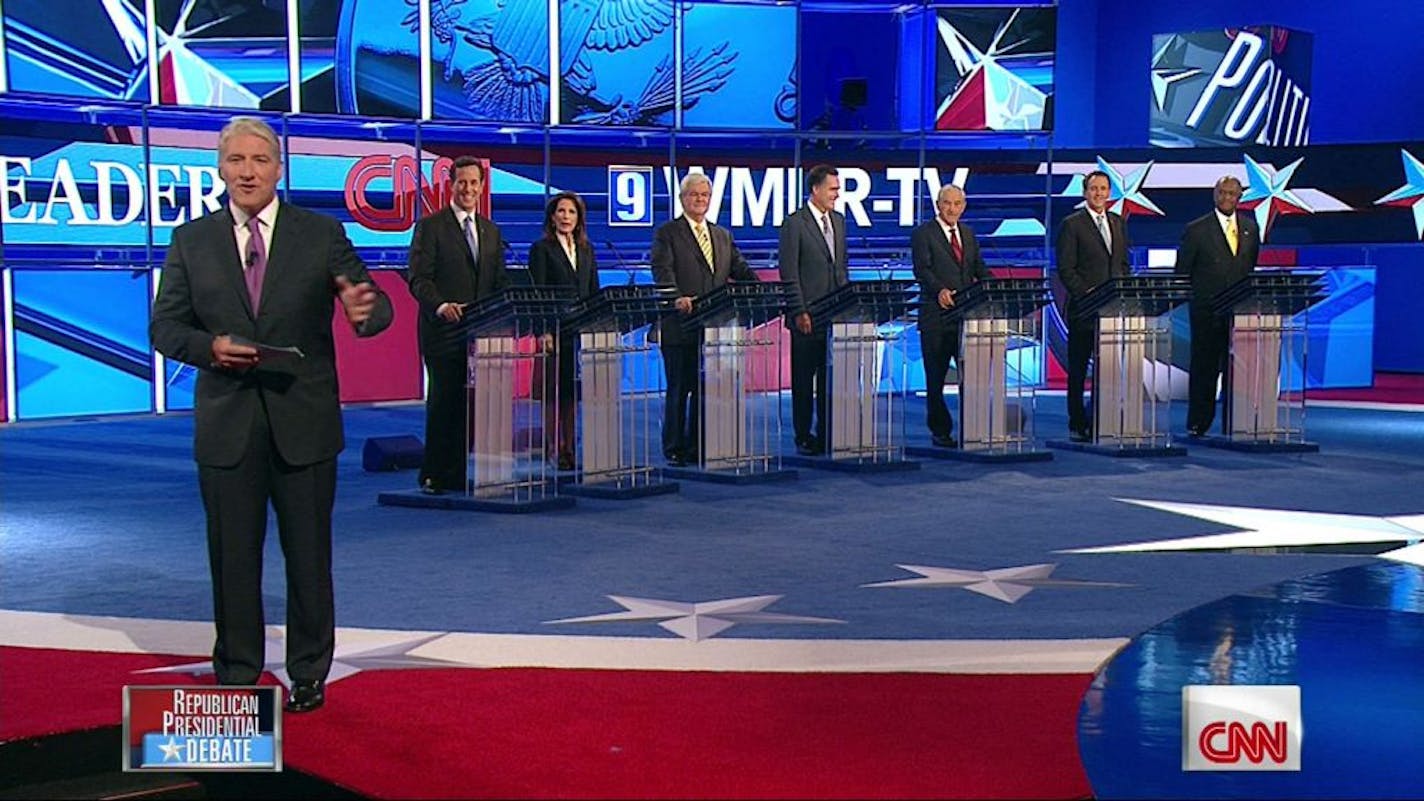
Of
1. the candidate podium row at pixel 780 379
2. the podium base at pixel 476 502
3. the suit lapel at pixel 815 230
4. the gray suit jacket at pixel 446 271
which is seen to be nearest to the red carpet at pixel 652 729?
the podium base at pixel 476 502

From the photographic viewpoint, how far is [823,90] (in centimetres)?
1703

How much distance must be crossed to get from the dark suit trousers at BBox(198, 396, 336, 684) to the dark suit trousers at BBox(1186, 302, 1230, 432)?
25.0 feet

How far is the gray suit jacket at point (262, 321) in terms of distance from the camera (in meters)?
4.09

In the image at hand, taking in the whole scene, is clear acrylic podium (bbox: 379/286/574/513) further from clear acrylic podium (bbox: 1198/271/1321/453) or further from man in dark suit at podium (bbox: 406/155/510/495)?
clear acrylic podium (bbox: 1198/271/1321/453)

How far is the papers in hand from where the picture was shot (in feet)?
12.9

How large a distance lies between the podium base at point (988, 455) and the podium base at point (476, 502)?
2.73 m

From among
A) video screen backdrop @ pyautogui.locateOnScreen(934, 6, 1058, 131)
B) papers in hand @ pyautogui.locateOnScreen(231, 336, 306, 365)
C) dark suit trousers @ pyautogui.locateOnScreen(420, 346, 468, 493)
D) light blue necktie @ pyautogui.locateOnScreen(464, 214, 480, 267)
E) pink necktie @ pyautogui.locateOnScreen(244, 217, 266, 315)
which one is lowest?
dark suit trousers @ pyautogui.locateOnScreen(420, 346, 468, 493)

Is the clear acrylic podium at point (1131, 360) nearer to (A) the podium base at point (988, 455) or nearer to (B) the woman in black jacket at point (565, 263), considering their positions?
(A) the podium base at point (988, 455)

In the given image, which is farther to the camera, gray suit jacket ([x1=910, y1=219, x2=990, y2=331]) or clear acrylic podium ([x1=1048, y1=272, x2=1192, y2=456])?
gray suit jacket ([x1=910, y1=219, x2=990, y2=331])

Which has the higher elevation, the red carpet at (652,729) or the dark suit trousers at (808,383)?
the dark suit trousers at (808,383)

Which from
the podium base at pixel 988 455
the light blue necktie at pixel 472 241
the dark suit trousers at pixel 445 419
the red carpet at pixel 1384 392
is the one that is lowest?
the podium base at pixel 988 455

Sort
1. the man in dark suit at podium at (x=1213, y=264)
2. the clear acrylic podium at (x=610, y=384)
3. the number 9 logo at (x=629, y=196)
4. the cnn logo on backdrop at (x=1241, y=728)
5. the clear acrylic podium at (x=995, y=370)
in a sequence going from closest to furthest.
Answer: the cnn logo on backdrop at (x=1241, y=728), the clear acrylic podium at (x=610, y=384), the clear acrylic podium at (x=995, y=370), the man in dark suit at podium at (x=1213, y=264), the number 9 logo at (x=629, y=196)

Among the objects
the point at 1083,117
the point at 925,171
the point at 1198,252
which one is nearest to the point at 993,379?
the point at 1198,252

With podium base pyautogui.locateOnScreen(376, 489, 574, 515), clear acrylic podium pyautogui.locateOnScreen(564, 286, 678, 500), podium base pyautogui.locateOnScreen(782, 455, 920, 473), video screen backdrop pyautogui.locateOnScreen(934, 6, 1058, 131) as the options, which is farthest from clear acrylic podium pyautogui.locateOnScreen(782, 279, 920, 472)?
video screen backdrop pyautogui.locateOnScreen(934, 6, 1058, 131)
